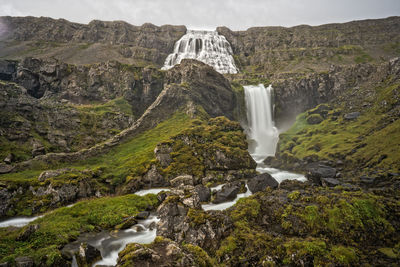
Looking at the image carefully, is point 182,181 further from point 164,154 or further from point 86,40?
point 86,40

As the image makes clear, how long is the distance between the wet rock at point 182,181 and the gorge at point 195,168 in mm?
191

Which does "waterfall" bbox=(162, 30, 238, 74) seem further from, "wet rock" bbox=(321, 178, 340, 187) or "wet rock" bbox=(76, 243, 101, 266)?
"wet rock" bbox=(76, 243, 101, 266)

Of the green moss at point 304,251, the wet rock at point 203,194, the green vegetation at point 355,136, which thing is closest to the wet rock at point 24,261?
the green moss at point 304,251

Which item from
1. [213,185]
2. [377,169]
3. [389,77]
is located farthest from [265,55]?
[213,185]

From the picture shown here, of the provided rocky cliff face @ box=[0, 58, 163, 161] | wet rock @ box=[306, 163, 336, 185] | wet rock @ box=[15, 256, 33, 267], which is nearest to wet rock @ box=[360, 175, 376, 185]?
A: wet rock @ box=[306, 163, 336, 185]

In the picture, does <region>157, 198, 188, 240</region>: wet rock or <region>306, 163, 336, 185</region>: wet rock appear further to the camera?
<region>306, 163, 336, 185</region>: wet rock

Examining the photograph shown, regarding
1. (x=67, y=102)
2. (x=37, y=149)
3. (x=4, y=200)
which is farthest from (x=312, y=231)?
(x=67, y=102)

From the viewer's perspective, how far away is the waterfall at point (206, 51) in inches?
4985

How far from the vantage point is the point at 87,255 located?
482 inches

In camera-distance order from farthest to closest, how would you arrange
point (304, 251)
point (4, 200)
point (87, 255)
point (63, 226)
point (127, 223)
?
1. point (4, 200)
2. point (127, 223)
3. point (63, 226)
4. point (87, 255)
5. point (304, 251)

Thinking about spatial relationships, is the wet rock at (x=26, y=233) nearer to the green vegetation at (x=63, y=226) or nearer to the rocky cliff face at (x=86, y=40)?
the green vegetation at (x=63, y=226)

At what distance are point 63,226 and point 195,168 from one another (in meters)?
16.9

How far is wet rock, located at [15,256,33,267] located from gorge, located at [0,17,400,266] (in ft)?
0.37

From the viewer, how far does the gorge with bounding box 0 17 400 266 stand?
12039 mm
